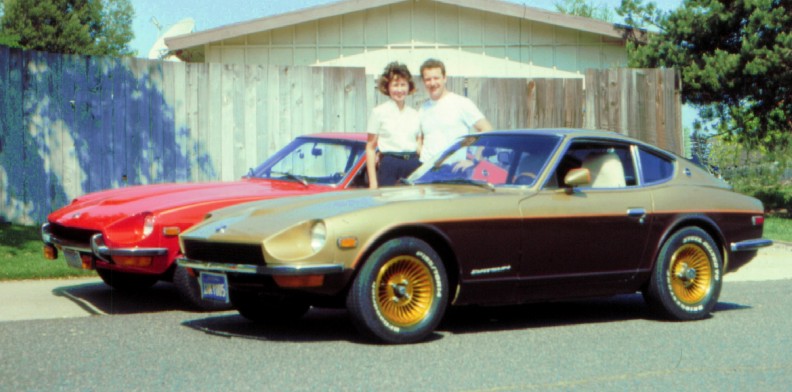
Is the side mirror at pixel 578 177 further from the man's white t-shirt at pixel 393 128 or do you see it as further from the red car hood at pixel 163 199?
the man's white t-shirt at pixel 393 128

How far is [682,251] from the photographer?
877 centimetres

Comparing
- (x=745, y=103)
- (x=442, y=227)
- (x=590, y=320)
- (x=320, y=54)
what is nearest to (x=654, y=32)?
(x=745, y=103)

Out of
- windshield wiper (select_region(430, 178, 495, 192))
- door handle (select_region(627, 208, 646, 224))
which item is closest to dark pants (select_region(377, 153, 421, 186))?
windshield wiper (select_region(430, 178, 495, 192))

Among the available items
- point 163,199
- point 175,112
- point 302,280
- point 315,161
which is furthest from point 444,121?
point 175,112

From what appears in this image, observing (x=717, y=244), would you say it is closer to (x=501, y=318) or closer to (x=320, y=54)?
(x=501, y=318)

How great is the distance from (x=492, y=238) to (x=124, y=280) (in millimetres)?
3880

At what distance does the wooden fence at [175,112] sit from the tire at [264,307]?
18.2 feet

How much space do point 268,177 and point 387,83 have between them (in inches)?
51.9

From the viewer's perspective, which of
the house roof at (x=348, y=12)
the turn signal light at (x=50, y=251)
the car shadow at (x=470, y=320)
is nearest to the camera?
the car shadow at (x=470, y=320)

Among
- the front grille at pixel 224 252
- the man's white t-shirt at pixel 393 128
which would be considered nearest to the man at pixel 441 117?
the man's white t-shirt at pixel 393 128

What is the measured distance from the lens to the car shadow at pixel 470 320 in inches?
312

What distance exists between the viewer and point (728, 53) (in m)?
18.7

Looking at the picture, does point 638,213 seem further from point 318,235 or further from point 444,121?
point 318,235

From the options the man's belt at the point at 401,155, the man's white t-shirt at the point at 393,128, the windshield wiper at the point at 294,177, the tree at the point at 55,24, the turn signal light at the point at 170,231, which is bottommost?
the turn signal light at the point at 170,231
